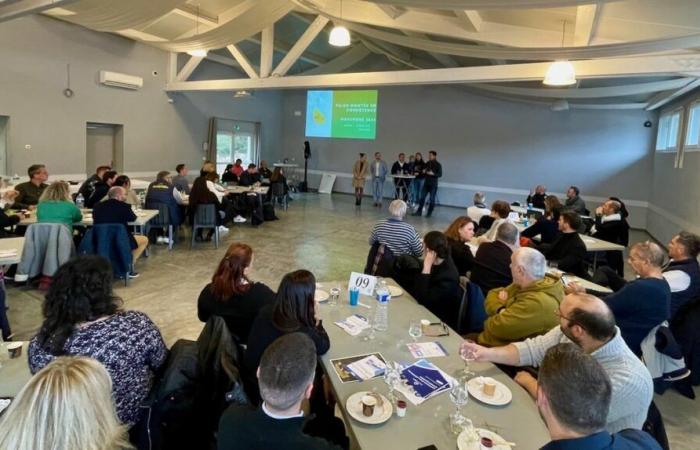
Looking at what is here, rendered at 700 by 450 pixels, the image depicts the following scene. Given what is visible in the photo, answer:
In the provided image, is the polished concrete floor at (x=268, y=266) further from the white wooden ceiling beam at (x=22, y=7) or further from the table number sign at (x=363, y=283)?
the white wooden ceiling beam at (x=22, y=7)

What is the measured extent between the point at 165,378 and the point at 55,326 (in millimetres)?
488

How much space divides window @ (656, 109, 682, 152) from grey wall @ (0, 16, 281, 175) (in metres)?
11.2

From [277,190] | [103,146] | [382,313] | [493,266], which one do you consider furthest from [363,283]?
[103,146]

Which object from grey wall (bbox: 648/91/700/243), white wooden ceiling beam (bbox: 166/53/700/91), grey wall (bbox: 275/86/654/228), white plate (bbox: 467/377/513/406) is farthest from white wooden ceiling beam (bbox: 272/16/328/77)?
white plate (bbox: 467/377/513/406)

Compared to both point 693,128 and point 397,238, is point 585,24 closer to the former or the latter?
point 397,238

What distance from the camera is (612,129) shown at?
34.0 feet

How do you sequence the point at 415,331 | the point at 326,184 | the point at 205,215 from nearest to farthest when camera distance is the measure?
the point at 415,331, the point at 205,215, the point at 326,184

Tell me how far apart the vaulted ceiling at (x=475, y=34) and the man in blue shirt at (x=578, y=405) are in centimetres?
318

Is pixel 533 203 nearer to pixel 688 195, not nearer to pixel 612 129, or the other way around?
pixel 688 195

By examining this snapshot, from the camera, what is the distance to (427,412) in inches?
63.6

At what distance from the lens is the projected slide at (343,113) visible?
13227 millimetres

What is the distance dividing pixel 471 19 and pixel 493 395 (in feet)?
17.2

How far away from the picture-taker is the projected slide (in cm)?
1323

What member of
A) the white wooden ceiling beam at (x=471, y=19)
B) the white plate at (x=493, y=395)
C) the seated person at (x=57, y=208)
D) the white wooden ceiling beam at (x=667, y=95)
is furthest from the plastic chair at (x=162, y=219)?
the white wooden ceiling beam at (x=667, y=95)
